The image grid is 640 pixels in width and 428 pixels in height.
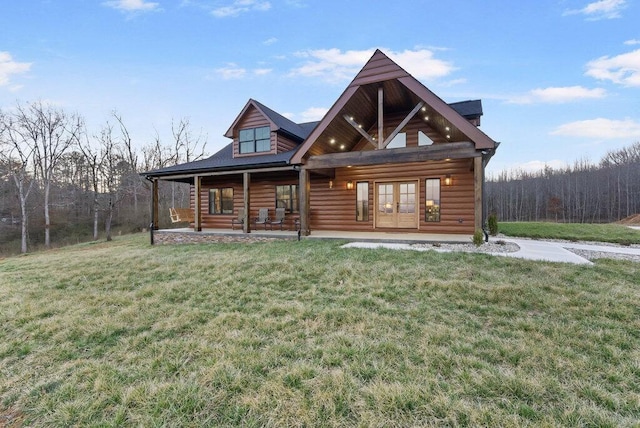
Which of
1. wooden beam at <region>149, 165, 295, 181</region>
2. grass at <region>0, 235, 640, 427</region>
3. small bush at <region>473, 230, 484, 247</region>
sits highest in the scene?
wooden beam at <region>149, 165, 295, 181</region>

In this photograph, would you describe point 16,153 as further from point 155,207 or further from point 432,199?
point 432,199

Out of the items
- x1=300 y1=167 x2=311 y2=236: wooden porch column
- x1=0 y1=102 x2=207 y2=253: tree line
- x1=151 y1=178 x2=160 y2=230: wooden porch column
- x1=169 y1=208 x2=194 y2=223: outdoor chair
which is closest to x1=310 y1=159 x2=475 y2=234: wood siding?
x1=300 y1=167 x2=311 y2=236: wooden porch column

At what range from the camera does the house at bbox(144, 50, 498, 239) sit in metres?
7.50

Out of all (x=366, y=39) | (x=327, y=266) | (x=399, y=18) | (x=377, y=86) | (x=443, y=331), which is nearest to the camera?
(x=443, y=331)

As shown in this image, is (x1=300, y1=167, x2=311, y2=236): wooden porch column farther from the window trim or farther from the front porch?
the window trim

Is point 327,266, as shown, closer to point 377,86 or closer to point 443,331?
point 443,331

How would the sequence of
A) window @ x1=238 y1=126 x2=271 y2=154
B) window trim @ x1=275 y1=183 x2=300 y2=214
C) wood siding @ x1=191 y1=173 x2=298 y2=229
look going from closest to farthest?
window trim @ x1=275 y1=183 x2=300 y2=214 → wood siding @ x1=191 y1=173 x2=298 y2=229 → window @ x1=238 y1=126 x2=271 y2=154

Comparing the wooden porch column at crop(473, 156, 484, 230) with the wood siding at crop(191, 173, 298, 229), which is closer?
the wooden porch column at crop(473, 156, 484, 230)

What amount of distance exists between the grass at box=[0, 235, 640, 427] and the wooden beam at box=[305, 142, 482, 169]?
324 centimetres

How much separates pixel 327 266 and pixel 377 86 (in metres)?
5.53

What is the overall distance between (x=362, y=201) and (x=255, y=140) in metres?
5.25

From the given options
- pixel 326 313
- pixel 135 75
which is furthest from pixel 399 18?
pixel 135 75

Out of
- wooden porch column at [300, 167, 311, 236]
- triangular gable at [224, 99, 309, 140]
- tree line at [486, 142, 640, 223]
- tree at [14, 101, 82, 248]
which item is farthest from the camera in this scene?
tree line at [486, 142, 640, 223]

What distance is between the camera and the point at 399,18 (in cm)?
1083
